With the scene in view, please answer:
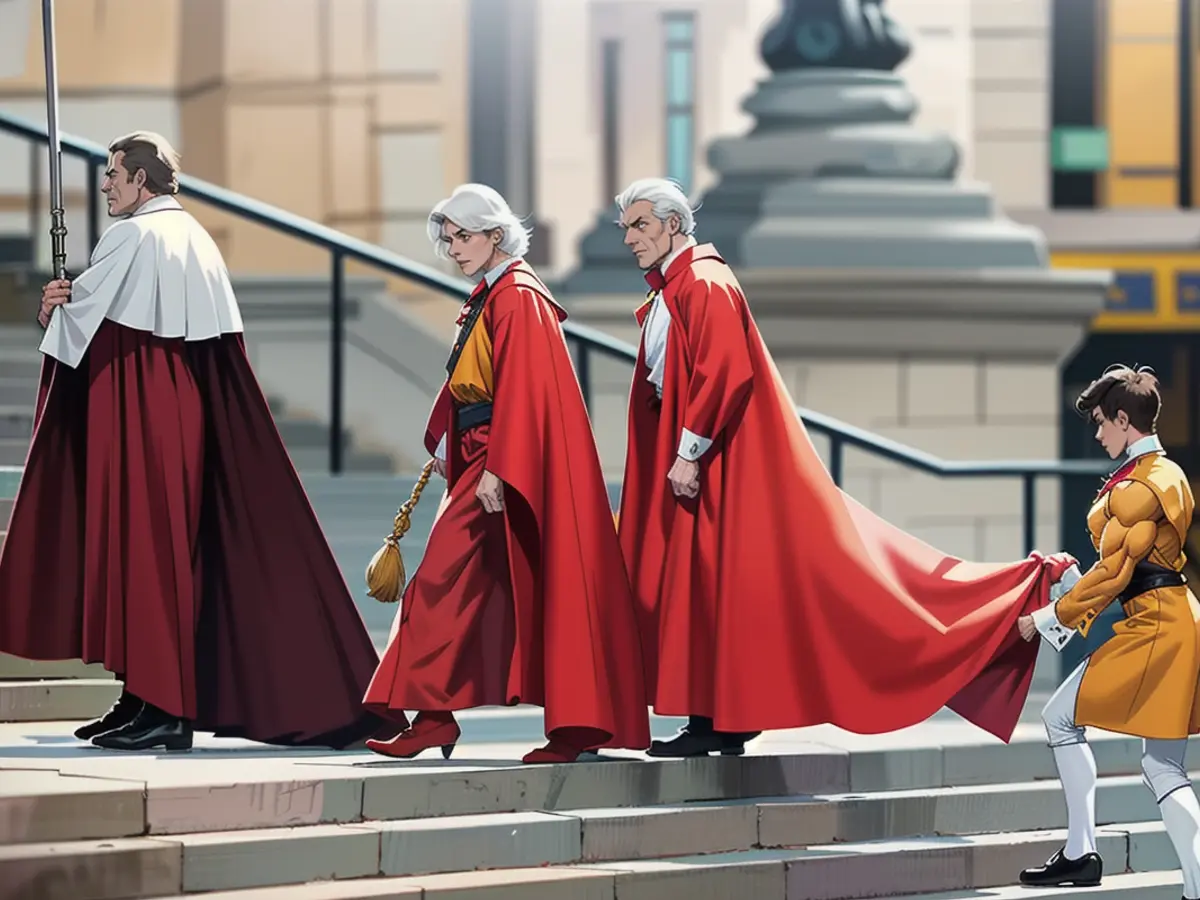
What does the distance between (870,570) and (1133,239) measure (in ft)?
34.1

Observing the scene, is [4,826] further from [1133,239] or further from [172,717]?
[1133,239]

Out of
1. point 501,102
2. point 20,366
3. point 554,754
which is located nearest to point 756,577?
point 554,754

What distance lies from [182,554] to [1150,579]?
254 centimetres

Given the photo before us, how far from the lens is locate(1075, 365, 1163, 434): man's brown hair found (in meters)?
7.26

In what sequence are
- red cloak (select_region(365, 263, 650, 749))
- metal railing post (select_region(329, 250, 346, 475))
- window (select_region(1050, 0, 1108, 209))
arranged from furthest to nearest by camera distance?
window (select_region(1050, 0, 1108, 209)), metal railing post (select_region(329, 250, 346, 475)), red cloak (select_region(365, 263, 650, 749))

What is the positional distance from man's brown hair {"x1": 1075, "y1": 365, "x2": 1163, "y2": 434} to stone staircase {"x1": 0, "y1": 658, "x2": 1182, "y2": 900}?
1295 millimetres

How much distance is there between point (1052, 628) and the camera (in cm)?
736

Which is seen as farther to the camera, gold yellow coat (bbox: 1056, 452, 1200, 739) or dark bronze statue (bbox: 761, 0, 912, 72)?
dark bronze statue (bbox: 761, 0, 912, 72)

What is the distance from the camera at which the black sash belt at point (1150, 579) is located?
7242 mm

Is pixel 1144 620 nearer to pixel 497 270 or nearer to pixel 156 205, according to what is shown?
pixel 497 270

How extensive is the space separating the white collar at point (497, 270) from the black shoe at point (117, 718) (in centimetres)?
149

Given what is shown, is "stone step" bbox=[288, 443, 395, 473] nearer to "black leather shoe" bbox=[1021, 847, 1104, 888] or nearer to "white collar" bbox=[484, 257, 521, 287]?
"white collar" bbox=[484, 257, 521, 287]

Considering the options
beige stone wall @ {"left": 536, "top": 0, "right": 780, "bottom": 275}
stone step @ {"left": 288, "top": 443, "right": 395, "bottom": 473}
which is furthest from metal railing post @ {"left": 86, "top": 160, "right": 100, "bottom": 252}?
beige stone wall @ {"left": 536, "top": 0, "right": 780, "bottom": 275}

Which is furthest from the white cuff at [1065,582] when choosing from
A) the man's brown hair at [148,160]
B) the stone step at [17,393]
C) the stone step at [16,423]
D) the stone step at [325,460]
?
the stone step at [17,393]
